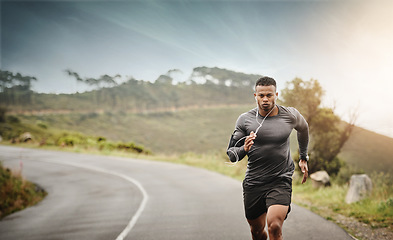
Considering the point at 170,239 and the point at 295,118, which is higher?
the point at 295,118

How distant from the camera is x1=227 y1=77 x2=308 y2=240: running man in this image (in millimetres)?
3916

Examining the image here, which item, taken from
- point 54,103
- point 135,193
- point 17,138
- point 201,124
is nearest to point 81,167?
point 135,193

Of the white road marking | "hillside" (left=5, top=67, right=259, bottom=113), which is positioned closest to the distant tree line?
"hillside" (left=5, top=67, right=259, bottom=113)

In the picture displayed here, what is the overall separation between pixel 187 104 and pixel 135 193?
90.5 meters

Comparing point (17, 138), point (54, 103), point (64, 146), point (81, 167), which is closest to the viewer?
point (81, 167)

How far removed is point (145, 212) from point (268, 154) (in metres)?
6.62

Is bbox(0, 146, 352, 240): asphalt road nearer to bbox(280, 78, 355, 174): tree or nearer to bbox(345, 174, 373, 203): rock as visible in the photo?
bbox(345, 174, 373, 203): rock

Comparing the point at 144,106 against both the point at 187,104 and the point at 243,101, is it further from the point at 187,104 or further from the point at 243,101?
the point at 243,101

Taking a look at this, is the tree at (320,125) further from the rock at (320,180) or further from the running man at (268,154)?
the running man at (268,154)

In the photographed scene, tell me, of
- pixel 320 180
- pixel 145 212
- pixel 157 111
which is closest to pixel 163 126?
pixel 157 111

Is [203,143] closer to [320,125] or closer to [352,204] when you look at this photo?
[320,125]

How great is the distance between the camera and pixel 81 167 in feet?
79.5

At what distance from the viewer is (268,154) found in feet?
13.1

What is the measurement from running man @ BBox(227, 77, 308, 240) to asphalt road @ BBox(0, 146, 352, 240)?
2.89 meters
